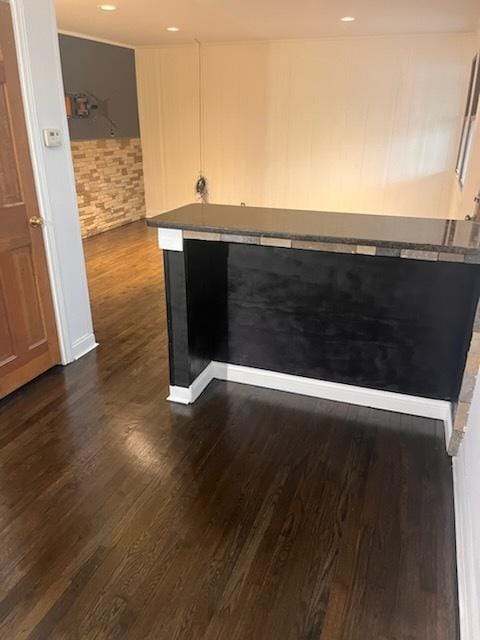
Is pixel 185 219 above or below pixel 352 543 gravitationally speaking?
above

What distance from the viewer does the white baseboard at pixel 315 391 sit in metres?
2.39

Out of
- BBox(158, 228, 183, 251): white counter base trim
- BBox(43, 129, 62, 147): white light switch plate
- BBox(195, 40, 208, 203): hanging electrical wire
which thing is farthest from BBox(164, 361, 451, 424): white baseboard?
BBox(195, 40, 208, 203): hanging electrical wire

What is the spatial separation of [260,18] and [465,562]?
15.9 feet

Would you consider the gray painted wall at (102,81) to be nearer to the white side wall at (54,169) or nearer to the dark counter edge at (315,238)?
the white side wall at (54,169)

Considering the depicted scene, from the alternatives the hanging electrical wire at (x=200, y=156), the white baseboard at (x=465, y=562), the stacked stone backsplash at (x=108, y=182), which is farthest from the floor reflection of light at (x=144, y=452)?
the hanging electrical wire at (x=200, y=156)

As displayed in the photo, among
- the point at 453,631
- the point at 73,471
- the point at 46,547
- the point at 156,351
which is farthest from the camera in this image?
the point at 156,351

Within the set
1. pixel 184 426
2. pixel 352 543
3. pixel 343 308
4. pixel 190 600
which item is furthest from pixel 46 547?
pixel 343 308

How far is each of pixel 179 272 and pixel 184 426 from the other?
778 millimetres

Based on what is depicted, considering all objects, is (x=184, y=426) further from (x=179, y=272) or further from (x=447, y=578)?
(x=447, y=578)

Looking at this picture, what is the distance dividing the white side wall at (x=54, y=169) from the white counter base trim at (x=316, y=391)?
89 centimetres

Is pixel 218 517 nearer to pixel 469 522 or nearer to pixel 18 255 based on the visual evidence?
pixel 469 522

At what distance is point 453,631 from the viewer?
140cm

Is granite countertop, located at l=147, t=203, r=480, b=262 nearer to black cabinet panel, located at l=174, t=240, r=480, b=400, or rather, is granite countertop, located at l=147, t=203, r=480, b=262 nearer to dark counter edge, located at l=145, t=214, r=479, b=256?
A: dark counter edge, located at l=145, t=214, r=479, b=256

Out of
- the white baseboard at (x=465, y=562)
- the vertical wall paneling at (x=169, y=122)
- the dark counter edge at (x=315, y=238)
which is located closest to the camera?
the white baseboard at (x=465, y=562)
